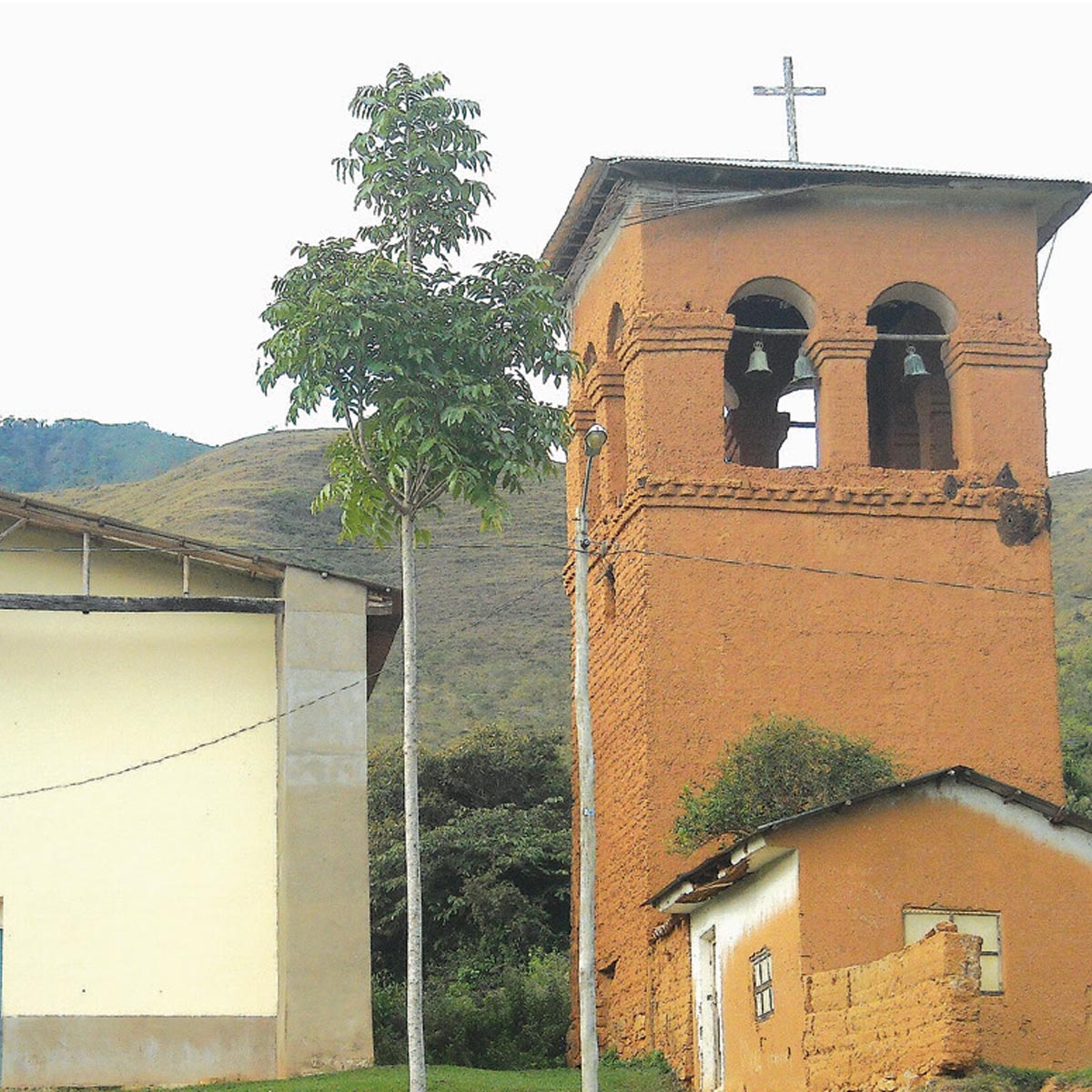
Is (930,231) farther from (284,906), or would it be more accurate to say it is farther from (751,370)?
(284,906)

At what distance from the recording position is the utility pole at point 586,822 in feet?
64.2

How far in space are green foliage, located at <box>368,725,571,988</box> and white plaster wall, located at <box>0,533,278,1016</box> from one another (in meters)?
9.09

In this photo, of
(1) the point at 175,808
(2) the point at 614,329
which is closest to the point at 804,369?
(2) the point at 614,329

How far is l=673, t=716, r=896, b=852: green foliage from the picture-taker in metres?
24.5

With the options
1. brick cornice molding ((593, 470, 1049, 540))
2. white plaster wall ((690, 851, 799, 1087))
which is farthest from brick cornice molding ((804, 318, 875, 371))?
white plaster wall ((690, 851, 799, 1087))

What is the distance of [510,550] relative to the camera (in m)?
65.9

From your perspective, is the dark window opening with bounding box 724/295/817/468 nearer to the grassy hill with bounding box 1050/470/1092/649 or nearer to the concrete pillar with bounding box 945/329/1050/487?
the concrete pillar with bounding box 945/329/1050/487

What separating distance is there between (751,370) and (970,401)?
274 centimetres

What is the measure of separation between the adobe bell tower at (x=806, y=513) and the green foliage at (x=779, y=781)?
1.11 metres

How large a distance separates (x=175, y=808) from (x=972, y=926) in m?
9.21

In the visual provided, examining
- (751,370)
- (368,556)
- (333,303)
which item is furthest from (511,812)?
(368,556)

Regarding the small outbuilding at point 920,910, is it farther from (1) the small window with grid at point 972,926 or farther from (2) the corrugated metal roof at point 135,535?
(2) the corrugated metal roof at point 135,535

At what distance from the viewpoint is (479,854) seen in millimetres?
37844

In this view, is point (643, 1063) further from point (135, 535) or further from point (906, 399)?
point (906, 399)
